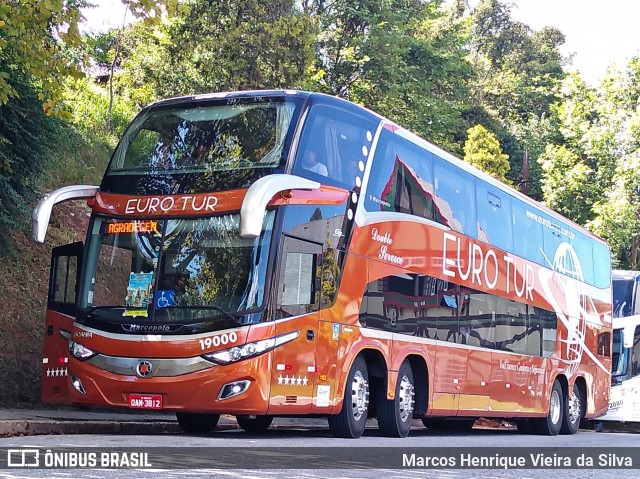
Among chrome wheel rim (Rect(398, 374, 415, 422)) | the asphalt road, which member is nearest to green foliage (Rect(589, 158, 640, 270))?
chrome wheel rim (Rect(398, 374, 415, 422))

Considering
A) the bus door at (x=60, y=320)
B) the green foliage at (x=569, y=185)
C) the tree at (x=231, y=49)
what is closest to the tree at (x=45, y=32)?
the bus door at (x=60, y=320)

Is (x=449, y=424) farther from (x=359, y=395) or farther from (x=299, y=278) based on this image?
(x=299, y=278)

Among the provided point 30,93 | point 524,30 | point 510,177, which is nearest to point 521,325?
point 30,93

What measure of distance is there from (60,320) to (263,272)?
10.9 ft

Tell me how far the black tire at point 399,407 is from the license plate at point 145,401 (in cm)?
357

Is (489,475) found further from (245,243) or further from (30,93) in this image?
(30,93)

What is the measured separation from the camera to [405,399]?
48.1 ft

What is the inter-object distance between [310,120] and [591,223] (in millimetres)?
28782

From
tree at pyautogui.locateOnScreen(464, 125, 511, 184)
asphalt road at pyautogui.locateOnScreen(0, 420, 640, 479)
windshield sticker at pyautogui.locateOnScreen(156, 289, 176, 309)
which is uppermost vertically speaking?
tree at pyautogui.locateOnScreen(464, 125, 511, 184)

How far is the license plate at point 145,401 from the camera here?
11852 mm

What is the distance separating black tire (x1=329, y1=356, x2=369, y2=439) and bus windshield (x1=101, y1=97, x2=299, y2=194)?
3027 millimetres

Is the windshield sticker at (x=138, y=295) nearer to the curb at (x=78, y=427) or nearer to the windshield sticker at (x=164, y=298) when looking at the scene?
the windshield sticker at (x=164, y=298)

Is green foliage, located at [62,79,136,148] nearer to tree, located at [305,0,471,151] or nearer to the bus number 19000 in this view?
tree, located at [305,0,471,151]

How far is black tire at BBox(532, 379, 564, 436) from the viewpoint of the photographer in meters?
21.0
